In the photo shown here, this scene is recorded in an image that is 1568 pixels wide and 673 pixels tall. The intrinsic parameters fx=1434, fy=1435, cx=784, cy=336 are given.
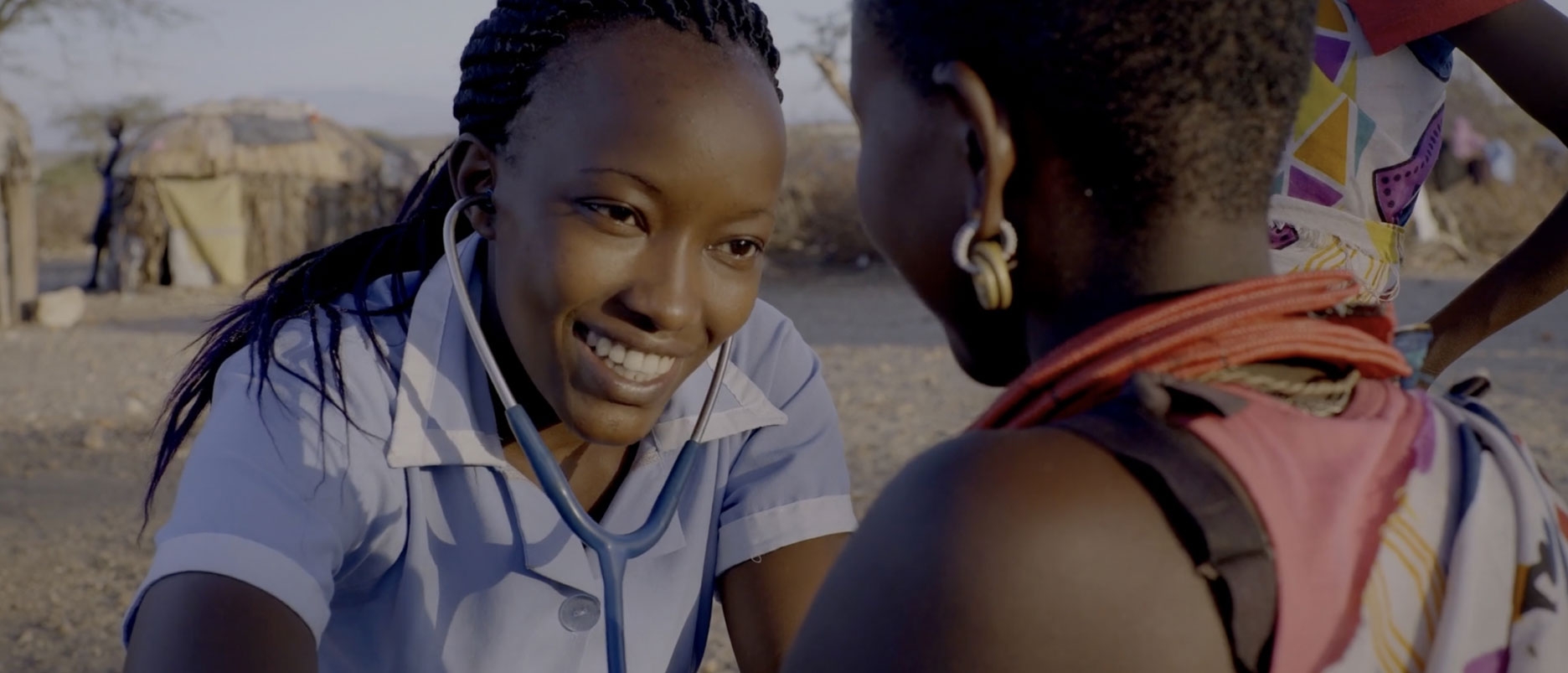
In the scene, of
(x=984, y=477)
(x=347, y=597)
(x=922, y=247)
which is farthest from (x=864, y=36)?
(x=347, y=597)

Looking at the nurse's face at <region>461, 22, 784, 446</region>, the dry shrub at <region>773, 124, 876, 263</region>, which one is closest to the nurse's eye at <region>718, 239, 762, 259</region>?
the nurse's face at <region>461, 22, 784, 446</region>

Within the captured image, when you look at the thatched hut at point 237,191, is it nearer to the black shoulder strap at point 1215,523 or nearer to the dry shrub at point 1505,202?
the dry shrub at point 1505,202

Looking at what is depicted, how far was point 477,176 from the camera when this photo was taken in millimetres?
1966

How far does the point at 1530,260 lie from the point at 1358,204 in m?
0.27

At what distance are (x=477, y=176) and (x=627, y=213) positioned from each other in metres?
0.26

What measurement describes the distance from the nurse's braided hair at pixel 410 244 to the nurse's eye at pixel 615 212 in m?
0.20

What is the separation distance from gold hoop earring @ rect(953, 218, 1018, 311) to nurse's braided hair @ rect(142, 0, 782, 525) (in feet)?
2.90

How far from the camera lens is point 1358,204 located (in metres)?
2.01

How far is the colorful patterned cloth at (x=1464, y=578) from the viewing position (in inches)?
38.9

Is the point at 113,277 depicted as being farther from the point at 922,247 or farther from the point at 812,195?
the point at 922,247

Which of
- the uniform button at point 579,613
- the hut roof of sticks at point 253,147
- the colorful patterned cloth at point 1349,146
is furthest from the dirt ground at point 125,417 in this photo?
the hut roof of sticks at point 253,147

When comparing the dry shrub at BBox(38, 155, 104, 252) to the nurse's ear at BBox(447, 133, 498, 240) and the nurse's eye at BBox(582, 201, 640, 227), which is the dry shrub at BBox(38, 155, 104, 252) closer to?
the nurse's ear at BBox(447, 133, 498, 240)

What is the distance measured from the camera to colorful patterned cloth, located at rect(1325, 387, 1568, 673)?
987mm

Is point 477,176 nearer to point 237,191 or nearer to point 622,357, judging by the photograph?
point 622,357
